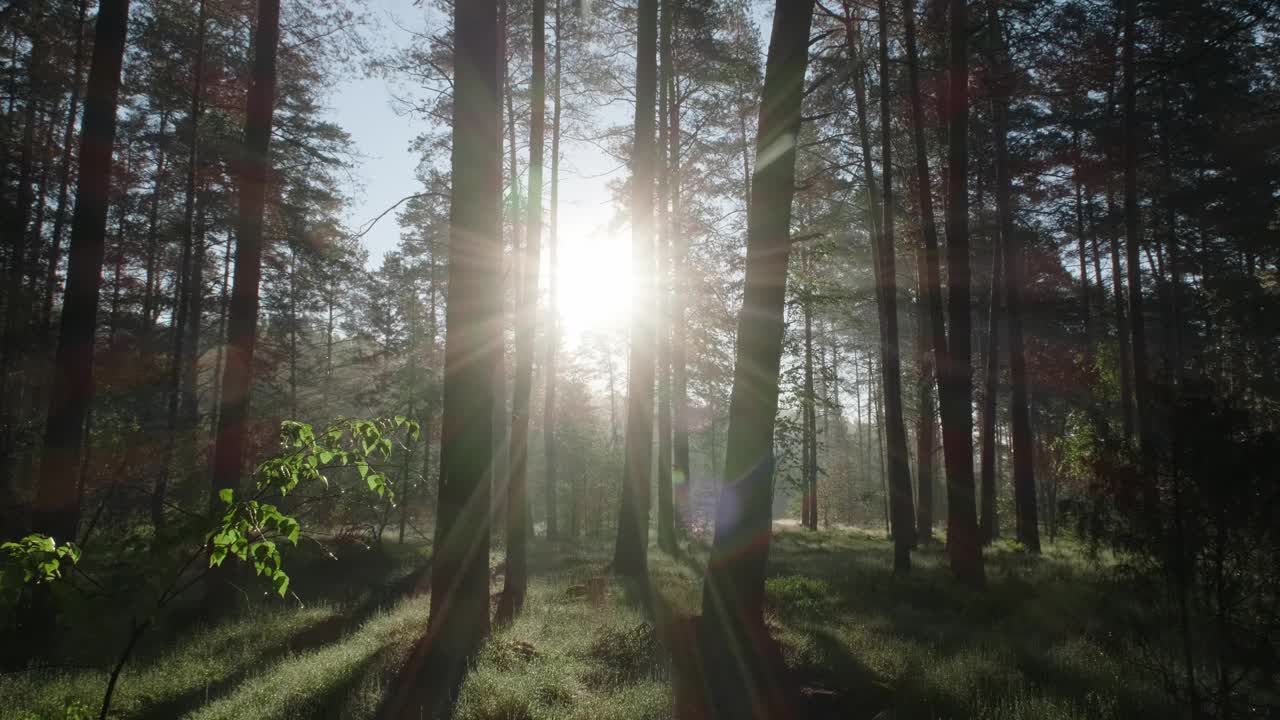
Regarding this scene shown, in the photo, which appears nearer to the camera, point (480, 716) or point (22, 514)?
point (480, 716)

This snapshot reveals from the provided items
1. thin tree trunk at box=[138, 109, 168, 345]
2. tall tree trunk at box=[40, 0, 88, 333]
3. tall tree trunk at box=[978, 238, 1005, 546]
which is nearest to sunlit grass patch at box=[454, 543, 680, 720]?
tall tree trunk at box=[978, 238, 1005, 546]

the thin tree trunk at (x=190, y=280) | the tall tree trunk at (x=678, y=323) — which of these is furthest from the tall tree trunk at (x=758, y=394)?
the thin tree trunk at (x=190, y=280)

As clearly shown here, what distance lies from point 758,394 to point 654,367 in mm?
5790

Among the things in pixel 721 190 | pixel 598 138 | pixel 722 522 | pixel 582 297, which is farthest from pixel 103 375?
pixel 722 522

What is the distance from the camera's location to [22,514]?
1070 centimetres

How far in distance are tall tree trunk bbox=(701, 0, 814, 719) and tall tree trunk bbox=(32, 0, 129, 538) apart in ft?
26.7

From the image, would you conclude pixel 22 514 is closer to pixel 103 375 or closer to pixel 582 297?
pixel 103 375

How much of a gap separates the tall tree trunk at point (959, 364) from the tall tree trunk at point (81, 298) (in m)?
12.4

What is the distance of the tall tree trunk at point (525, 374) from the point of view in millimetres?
8953

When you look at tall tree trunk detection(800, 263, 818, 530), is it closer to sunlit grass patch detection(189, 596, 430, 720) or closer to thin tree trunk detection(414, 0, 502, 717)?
thin tree trunk detection(414, 0, 502, 717)

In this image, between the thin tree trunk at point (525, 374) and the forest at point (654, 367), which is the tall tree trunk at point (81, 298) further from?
the thin tree trunk at point (525, 374)

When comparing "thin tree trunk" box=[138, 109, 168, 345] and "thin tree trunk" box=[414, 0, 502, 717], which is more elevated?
"thin tree trunk" box=[138, 109, 168, 345]

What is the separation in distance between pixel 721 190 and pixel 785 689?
15226 millimetres

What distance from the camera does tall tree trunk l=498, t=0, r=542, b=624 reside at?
8.95m
